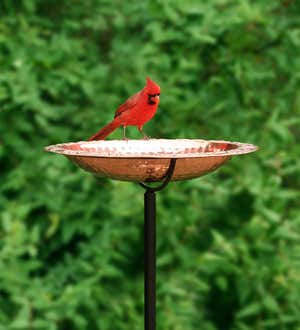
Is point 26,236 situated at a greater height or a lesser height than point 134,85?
lesser

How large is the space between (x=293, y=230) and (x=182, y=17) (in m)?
1.03

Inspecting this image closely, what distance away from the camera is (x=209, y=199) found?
3.51 meters

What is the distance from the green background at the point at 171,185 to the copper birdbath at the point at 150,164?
1063mm

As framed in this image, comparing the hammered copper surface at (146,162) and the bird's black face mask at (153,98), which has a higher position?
the bird's black face mask at (153,98)

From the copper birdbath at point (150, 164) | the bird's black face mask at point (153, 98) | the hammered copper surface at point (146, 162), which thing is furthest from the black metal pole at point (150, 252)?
the bird's black face mask at point (153, 98)

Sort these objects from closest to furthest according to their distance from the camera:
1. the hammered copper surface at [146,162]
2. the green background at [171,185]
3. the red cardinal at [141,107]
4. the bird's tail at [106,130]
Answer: the hammered copper surface at [146,162]
the red cardinal at [141,107]
the bird's tail at [106,130]
the green background at [171,185]

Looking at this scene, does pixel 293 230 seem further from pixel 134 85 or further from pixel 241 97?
pixel 134 85

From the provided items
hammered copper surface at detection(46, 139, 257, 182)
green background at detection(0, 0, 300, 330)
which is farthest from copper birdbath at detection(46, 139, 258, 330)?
green background at detection(0, 0, 300, 330)

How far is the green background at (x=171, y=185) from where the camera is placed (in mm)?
3301

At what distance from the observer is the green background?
3301 mm

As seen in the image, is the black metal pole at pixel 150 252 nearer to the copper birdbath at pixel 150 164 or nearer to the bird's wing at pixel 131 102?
the copper birdbath at pixel 150 164

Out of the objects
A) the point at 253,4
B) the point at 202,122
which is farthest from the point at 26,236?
the point at 253,4

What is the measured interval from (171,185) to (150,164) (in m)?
1.48

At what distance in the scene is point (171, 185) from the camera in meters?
3.38
